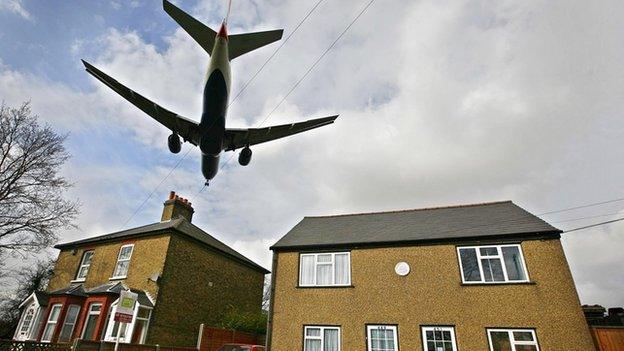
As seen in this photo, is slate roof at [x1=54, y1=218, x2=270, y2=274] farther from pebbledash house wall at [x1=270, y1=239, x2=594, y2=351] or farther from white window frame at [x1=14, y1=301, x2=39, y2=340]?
pebbledash house wall at [x1=270, y1=239, x2=594, y2=351]

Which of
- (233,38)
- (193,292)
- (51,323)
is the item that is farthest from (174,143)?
(51,323)

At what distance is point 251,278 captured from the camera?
2316cm

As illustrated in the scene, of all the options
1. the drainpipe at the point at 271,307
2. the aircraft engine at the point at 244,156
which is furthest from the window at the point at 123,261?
the aircraft engine at the point at 244,156

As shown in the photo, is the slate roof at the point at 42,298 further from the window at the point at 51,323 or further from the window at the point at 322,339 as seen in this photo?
the window at the point at 322,339

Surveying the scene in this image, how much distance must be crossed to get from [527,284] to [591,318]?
419cm

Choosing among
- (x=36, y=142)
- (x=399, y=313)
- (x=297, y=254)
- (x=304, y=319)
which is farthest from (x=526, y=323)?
(x=36, y=142)

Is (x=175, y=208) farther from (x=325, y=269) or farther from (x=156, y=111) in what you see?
(x=156, y=111)

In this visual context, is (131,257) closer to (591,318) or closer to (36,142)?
(36,142)

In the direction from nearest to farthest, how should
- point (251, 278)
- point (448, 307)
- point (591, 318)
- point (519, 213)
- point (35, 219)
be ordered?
1. point (448, 307)
2. point (591, 318)
3. point (519, 213)
4. point (35, 219)
5. point (251, 278)

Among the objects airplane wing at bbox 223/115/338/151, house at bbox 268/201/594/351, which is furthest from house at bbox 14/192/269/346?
airplane wing at bbox 223/115/338/151

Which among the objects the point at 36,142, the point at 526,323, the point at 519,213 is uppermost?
the point at 36,142

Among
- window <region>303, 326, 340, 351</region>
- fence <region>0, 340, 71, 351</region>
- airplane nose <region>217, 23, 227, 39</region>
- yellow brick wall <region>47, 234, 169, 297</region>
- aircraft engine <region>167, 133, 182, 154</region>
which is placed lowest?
fence <region>0, 340, 71, 351</region>

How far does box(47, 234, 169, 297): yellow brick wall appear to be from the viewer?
55.8 feet

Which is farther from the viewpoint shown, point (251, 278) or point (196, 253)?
point (251, 278)
